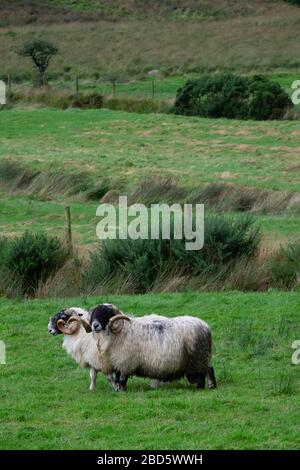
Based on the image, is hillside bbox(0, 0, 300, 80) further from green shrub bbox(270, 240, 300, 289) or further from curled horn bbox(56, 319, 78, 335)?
curled horn bbox(56, 319, 78, 335)

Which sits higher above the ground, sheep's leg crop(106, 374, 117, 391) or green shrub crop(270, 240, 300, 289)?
sheep's leg crop(106, 374, 117, 391)

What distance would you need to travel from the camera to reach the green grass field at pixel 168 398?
1235 centimetres

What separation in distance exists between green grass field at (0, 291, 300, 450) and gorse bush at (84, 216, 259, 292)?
321 centimetres

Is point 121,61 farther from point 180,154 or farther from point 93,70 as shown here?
point 180,154

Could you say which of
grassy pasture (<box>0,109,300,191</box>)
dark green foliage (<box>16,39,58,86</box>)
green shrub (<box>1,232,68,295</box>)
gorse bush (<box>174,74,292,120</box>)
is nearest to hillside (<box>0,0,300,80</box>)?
dark green foliage (<box>16,39,58,86</box>)

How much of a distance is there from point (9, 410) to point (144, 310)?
264 inches

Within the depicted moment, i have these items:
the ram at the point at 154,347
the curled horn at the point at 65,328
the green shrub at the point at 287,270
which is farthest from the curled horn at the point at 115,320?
the green shrub at the point at 287,270

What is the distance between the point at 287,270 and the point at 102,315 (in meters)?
8.92

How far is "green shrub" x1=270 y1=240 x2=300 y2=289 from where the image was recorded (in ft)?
75.9

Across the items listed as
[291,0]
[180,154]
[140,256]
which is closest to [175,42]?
[291,0]

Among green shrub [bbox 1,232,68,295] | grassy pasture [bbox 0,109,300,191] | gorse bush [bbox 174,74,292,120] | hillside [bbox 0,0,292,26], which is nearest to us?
green shrub [bbox 1,232,68,295]

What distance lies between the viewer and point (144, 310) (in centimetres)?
2038

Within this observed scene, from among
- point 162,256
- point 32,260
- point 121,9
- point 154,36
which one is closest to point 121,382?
point 162,256

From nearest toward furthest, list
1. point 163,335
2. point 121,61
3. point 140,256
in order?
point 163,335 → point 140,256 → point 121,61
